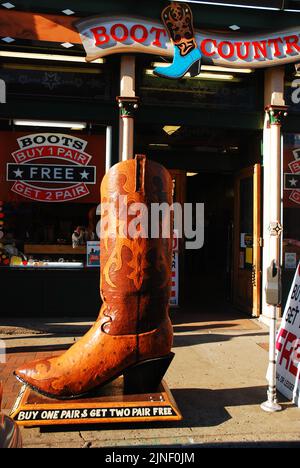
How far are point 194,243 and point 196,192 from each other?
296 centimetres

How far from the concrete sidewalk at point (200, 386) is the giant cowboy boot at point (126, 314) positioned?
0.36m

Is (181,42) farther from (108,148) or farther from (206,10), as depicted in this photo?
(108,148)

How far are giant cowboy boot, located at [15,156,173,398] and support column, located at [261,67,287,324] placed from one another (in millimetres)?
4244

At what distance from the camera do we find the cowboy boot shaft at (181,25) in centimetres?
724

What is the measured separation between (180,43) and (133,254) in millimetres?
4899

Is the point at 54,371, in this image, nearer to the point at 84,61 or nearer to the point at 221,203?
the point at 84,61

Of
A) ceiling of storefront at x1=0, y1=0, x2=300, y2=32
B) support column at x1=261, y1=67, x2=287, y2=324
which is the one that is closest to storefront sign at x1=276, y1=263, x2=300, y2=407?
support column at x1=261, y1=67, x2=287, y2=324

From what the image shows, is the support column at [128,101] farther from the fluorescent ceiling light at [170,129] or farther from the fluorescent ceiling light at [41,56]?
the fluorescent ceiling light at [170,129]

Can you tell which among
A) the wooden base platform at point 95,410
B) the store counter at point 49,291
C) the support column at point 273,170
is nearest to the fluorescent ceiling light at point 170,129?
the support column at point 273,170

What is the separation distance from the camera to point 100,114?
7523mm

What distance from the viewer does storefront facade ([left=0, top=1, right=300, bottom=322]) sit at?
23.6ft

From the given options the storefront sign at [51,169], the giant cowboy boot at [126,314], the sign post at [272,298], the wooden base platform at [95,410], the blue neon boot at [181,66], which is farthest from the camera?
the storefront sign at [51,169]
